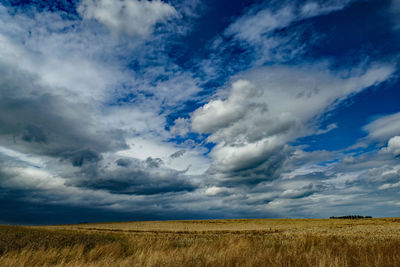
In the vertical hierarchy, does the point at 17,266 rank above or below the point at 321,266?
below

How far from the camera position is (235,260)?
7641 mm

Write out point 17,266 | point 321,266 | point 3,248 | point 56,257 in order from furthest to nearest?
point 3,248
point 56,257
point 17,266
point 321,266

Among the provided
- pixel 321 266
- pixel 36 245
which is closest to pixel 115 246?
pixel 36 245

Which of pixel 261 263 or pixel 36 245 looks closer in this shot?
pixel 261 263

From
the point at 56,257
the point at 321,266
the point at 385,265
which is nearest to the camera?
the point at 321,266

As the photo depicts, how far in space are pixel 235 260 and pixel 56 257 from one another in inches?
306

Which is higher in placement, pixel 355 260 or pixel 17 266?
pixel 355 260

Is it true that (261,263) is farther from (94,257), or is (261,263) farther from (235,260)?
(94,257)

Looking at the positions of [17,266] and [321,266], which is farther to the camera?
[17,266]

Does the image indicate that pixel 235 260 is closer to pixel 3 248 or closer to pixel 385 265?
pixel 385 265

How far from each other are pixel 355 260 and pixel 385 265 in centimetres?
89

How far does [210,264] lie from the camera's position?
288 inches

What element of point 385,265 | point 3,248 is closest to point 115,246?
point 3,248

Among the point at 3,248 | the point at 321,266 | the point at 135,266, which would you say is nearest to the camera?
the point at 321,266
